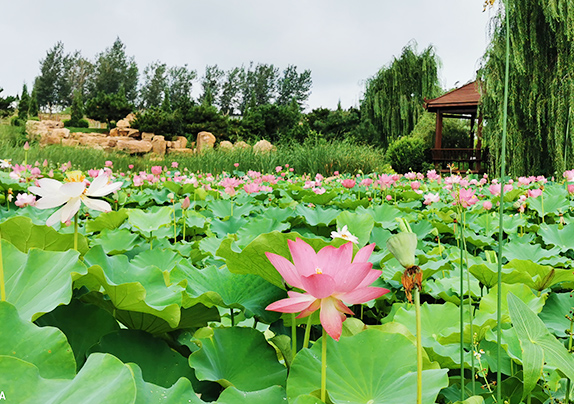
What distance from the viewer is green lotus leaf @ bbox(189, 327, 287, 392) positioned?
457 millimetres

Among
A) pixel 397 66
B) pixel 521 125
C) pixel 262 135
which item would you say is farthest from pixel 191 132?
pixel 521 125

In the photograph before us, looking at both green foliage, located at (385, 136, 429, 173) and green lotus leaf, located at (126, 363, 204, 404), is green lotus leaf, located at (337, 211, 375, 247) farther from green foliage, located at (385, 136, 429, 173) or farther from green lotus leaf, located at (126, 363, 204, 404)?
green foliage, located at (385, 136, 429, 173)

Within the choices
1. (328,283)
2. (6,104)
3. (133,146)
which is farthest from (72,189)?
(6,104)

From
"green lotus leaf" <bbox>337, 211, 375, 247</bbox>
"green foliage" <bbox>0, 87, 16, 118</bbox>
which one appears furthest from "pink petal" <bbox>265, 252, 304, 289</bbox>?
"green foliage" <bbox>0, 87, 16, 118</bbox>

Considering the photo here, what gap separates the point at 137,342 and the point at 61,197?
0.24m

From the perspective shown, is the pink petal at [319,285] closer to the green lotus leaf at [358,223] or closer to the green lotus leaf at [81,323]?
the green lotus leaf at [81,323]

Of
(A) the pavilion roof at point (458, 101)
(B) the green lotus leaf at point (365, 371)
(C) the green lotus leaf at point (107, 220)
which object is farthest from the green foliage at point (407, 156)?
(B) the green lotus leaf at point (365, 371)

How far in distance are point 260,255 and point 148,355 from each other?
17 cm

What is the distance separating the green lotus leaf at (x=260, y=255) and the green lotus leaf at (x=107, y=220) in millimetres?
1109

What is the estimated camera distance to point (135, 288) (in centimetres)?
45

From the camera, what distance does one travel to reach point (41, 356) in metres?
0.33

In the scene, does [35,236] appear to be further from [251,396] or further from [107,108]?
[107,108]

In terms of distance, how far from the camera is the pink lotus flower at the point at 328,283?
1.07ft

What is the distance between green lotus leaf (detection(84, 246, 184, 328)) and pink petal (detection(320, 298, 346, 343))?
0.60 feet
